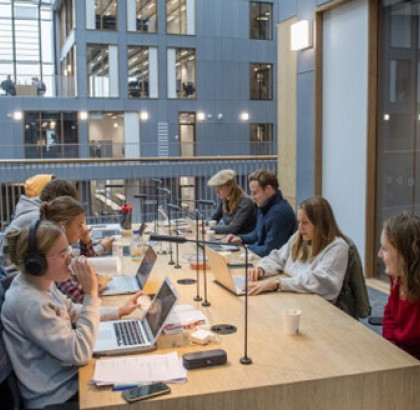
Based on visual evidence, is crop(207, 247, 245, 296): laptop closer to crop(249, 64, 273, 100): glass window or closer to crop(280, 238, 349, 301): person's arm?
crop(280, 238, 349, 301): person's arm

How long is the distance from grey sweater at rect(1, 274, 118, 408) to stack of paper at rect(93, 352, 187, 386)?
10cm

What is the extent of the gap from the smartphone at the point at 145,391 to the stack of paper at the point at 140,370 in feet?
0.15

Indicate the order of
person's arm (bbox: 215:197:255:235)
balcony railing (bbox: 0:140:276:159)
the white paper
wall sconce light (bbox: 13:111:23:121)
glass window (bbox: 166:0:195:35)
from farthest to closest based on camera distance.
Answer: glass window (bbox: 166:0:195:35)
wall sconce light (bbox: 13:111:23:121)
balcony railing (bbox: 0:140:276:159)
person's arm (bbox: 215:197:255:235)
the white paper

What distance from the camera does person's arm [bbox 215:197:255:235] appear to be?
5402 mm

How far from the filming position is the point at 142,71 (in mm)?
19219

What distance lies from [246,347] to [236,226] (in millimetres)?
3254

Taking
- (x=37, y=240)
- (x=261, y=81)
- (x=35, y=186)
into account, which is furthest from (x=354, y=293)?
(x=261, y=81)

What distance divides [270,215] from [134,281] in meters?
1.36

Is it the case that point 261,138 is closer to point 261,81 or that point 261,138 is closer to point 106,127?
point 261,81

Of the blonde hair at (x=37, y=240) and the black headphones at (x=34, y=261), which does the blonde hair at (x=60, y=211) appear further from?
the black headphones at (x=34, y=261)

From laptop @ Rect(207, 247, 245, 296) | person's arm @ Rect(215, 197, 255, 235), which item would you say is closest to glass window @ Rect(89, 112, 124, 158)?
person's arm @ Rect(215, 197, 255, 235)

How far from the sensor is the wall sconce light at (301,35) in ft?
20.7

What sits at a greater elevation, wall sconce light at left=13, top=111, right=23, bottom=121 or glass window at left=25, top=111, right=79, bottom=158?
wall sconce light at left=13, top=111, right=23, bottom=121

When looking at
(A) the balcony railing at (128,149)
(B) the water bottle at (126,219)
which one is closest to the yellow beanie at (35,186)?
(B) the water bottle at (126,219)
